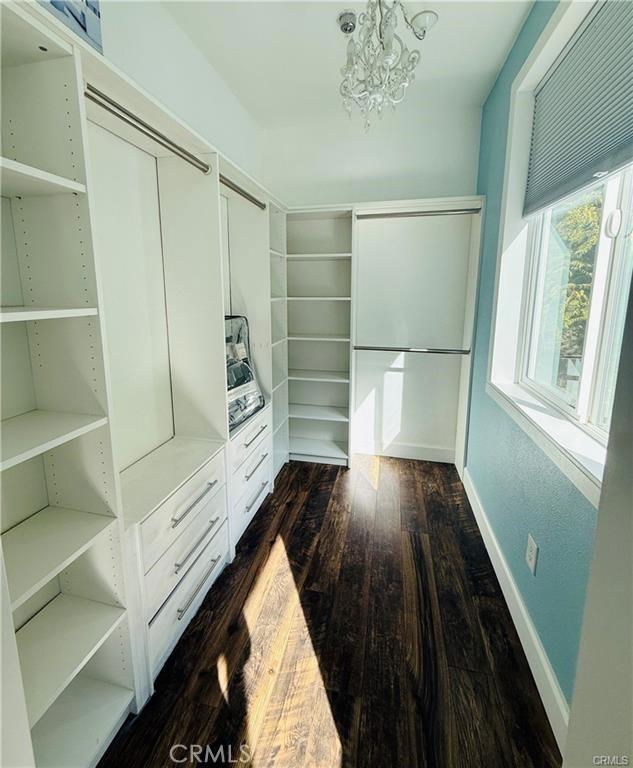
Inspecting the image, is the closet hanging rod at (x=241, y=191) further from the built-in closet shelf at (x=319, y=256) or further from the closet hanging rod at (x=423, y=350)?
the closet hanging rod at (x=423, y=350)

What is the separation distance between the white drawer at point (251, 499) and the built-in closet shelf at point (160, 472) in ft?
1.40

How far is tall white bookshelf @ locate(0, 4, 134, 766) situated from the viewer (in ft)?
3.00

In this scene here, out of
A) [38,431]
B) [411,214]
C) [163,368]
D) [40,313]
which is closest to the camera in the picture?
[40,313]

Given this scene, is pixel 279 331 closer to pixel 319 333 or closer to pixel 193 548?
pixel 319 333

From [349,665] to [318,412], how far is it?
1.96m

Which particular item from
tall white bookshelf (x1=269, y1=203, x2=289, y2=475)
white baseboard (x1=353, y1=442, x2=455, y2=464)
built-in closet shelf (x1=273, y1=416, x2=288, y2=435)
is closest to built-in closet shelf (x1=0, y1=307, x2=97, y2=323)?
tall white bookshelf (x1=269, y1=203, x2=289, y2=475)

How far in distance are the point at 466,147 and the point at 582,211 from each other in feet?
5.38

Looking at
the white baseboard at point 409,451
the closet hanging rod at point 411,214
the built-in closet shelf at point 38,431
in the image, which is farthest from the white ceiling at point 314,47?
the white baseboard at point 409,451

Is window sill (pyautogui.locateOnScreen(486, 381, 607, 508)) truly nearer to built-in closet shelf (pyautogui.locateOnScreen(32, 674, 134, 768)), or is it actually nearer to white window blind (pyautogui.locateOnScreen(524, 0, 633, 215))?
white window blind (pyautogui.locateOnScreen(524, 0, 633, 215))

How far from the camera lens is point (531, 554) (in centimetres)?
150

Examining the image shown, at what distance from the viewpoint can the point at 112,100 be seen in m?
1.19

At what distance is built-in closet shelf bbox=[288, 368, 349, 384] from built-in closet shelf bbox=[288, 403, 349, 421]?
0.28 metres

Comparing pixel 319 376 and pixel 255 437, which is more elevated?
pixel 319 376

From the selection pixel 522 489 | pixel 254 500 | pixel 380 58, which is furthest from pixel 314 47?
pixel 254 500
